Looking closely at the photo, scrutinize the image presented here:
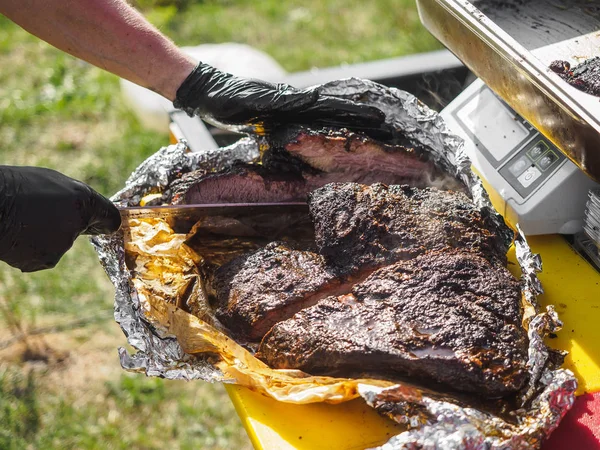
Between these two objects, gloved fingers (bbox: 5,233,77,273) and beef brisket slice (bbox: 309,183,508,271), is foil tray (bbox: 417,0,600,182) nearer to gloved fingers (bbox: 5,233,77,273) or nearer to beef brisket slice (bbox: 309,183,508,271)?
beef brisket slice (bbox: 309,183,508,271)

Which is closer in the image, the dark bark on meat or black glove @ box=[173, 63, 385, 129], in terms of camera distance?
the dark bark on meat

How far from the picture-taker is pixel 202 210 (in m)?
2.62

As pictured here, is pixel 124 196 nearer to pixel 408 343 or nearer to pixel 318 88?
pixel 318 88

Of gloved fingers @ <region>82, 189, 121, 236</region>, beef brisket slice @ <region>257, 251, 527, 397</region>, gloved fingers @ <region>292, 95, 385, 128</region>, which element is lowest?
beef brisket slice @ <region>257, 251, 527, 397</region>

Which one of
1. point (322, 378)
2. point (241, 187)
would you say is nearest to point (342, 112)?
point (241, 187)

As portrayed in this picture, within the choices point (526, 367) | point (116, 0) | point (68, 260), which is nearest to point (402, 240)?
point (526, 367)

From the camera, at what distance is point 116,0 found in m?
2.91

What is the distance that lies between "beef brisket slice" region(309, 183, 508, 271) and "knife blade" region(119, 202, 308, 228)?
295 millimetres

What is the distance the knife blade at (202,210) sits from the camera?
8.21 ft

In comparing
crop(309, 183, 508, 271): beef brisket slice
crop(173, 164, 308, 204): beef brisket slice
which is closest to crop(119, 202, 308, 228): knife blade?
crop(173, 164, 308, 204): beef brisket slice

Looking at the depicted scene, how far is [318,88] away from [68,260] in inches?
114

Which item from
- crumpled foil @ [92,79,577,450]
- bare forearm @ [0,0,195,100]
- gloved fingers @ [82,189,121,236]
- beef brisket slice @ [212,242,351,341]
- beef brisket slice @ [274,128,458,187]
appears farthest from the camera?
bare forearm @ [0,0,195,100]

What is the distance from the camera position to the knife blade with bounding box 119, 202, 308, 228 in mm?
2502

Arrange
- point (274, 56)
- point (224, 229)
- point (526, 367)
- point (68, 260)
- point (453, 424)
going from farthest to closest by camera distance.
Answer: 1. point (274, 56)
2. point (68, 260)
3. point (224, 229)
4. point (526, 367)
5. point (453, 424)
